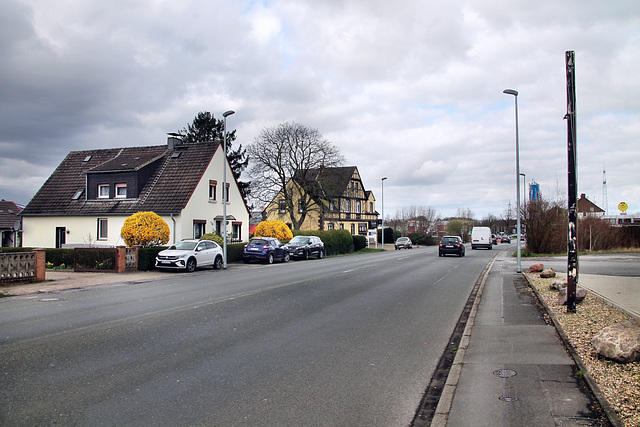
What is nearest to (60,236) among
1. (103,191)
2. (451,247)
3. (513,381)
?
(103,191)

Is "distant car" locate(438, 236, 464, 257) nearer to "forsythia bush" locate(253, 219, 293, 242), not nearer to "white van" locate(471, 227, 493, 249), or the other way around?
"forsythia bush" locate(253, 219, 293, 242)

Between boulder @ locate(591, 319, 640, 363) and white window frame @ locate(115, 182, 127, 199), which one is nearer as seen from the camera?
boulder @ locate(591, 319, 640, 363)

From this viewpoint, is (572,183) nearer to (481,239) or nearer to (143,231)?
(143,231)

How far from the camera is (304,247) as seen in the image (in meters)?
35.5

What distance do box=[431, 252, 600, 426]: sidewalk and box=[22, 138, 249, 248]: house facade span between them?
1071 inches

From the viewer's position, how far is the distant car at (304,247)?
3466 centimetres

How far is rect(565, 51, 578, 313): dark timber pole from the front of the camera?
9.70m

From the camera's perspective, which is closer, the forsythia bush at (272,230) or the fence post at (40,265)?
the fence post at (40,265)

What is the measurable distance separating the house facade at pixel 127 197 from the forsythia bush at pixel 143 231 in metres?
6.60

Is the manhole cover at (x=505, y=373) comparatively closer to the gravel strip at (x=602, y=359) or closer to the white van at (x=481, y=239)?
the gravel strip at (x=602, y=359)

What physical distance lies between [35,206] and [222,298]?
30.3 meters

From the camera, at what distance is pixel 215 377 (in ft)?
19.3

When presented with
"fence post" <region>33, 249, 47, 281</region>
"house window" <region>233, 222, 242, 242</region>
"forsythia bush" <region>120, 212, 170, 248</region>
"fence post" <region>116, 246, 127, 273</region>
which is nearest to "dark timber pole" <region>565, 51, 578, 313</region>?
"fence post" <region>33, 249, 47, 281</region>

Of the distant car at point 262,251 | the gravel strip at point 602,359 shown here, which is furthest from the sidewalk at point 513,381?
the distant car at point 262,251
